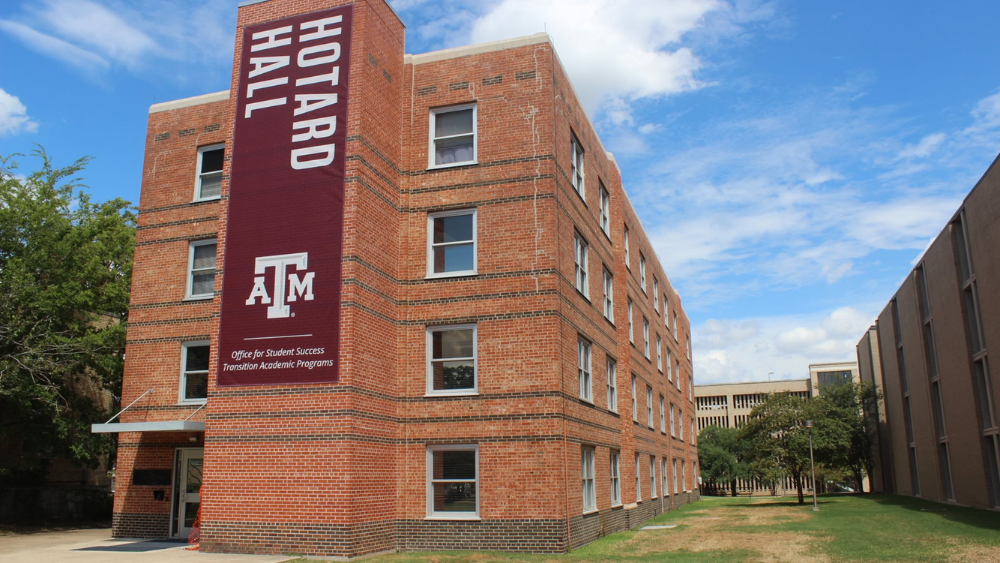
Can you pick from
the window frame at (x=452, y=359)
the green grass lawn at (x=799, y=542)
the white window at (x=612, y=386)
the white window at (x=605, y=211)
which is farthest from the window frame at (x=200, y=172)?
the white window at (x=612, y=386)

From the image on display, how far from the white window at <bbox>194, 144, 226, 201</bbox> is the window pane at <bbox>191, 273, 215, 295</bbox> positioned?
7.36 ft

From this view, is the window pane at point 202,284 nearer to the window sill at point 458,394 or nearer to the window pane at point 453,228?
the window pane at point 453,228

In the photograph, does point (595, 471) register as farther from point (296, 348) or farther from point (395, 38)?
point (395, 38)

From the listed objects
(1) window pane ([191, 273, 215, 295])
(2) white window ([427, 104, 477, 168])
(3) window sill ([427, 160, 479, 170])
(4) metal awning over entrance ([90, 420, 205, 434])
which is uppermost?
(2) white window ([427, 104, 477, 168])

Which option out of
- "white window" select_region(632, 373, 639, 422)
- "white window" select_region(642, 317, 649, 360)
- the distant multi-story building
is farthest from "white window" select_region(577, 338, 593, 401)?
the distant multi-story building

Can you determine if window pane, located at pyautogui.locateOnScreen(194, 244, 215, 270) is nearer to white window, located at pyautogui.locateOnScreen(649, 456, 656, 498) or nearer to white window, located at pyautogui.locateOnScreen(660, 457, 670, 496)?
white window, located at pyautogui.locateOnScreen(649, 456, 656, 498)

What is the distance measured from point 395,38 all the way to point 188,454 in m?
12.4

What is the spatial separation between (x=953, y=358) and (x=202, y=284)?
30454mm

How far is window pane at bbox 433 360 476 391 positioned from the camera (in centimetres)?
1900

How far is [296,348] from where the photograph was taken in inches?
681

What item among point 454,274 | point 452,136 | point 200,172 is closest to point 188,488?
point 200,172

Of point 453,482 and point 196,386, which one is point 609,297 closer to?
point 453,482

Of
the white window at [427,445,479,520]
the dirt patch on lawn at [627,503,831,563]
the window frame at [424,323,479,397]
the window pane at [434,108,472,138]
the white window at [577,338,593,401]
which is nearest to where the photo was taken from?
the dirt patch on lawn at [627,503,831,563]

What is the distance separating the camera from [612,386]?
989 inches
